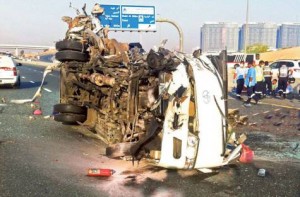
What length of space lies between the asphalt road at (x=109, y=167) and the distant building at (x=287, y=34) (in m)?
192

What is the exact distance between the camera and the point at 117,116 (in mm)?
6422

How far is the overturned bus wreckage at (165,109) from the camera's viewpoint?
5.14 m

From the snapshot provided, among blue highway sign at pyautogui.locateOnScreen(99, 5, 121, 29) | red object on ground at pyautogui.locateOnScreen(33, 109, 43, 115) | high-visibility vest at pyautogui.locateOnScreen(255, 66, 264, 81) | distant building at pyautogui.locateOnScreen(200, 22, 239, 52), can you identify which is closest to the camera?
red object on ground at pyautogui.locateOnScreen(33, 109, 43, 115)

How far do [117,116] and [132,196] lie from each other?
208 centimetres

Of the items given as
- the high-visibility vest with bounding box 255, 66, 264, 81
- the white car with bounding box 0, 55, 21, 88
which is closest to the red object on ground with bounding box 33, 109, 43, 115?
the white car with bounding box 0, 55, 21, 88

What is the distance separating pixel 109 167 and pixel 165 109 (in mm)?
1255

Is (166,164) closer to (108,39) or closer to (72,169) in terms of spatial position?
(72,169)

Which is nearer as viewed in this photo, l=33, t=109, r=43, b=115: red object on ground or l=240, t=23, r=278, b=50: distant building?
l=33, t=109, r=43, b=115: red object on ground

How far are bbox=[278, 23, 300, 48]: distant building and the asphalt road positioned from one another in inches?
7573

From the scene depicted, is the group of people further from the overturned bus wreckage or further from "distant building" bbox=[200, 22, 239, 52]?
"distant building" bbox=[200, 22, 239, 52]

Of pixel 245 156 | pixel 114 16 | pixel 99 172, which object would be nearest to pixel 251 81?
pixel 245 156

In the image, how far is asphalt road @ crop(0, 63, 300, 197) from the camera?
4770mm

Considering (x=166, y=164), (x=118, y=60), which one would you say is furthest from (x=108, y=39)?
(x=166, y=164)

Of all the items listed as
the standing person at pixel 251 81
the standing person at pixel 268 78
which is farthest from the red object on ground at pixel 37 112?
the standing person at pixel 268 78
